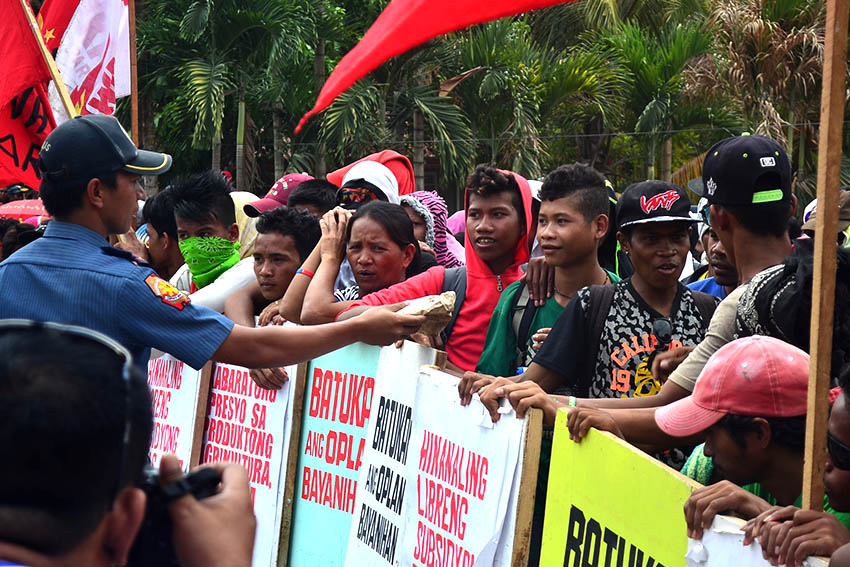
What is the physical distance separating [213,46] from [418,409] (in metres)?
18.9

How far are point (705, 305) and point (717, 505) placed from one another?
1.81 meters

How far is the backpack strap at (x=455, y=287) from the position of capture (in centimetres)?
515

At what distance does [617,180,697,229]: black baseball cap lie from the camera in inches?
179

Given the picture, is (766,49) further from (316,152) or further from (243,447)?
(243,447)

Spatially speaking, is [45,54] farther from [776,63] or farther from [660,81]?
[660,81]

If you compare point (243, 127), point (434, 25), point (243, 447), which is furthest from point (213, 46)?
point (434, 25)

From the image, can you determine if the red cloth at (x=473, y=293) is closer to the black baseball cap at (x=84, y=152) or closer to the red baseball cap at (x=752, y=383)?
the black baseball cap at (x=84, y=152)

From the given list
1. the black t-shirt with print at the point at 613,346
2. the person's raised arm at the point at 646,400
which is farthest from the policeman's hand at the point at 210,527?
the black t-shirt with print at the point at 613,346

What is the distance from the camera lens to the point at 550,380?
429cm

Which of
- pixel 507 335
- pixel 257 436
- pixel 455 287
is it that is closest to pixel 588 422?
pixel 507 335

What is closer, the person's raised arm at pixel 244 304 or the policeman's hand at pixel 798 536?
the policeman's hand at pixel 798 536

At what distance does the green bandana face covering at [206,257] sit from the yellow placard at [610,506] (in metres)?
3.82

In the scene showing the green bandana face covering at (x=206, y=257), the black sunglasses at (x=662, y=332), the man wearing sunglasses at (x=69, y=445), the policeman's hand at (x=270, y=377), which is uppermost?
the man wearing sunglasses at (x=69, y=445)

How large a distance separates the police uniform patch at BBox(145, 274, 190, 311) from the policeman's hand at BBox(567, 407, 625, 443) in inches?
54.6
